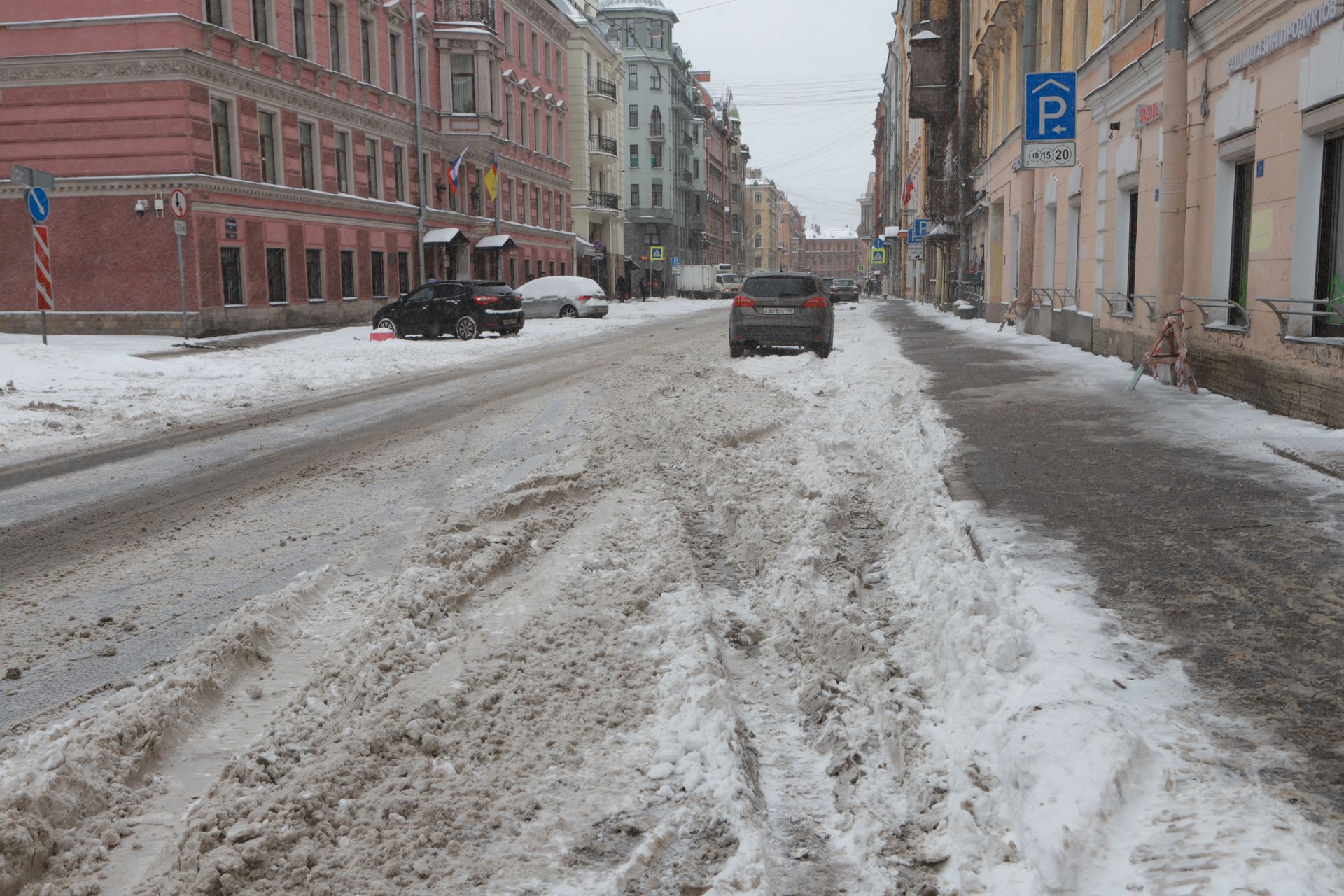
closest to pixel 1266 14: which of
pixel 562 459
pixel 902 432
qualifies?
pixel 902 432

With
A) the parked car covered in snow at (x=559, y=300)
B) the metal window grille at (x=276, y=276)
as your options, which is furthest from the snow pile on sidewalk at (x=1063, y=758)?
the parked car covered in snow at (x=559, y=300)

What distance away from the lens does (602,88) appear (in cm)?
6319

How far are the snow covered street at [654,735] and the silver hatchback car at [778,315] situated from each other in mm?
11946

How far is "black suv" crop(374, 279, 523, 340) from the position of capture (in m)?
25.0

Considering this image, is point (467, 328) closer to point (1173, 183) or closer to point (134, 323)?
point (134, 323)

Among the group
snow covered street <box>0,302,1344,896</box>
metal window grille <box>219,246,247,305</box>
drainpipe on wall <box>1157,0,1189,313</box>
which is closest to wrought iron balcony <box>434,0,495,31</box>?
metal window grille <box>219,246,247,305</box>

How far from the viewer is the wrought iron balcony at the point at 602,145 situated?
61969mm

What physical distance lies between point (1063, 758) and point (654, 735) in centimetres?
120

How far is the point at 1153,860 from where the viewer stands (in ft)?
8.22

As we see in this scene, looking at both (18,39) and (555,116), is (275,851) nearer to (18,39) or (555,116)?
(18,39)

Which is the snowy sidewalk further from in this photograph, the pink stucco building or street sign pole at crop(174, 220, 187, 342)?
the pink stucco building

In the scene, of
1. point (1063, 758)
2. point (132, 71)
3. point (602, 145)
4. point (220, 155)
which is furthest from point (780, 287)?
point (602, 145)

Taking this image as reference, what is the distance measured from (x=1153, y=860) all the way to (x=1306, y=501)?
179 inches

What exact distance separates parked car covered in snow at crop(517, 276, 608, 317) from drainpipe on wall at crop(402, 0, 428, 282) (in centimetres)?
381
